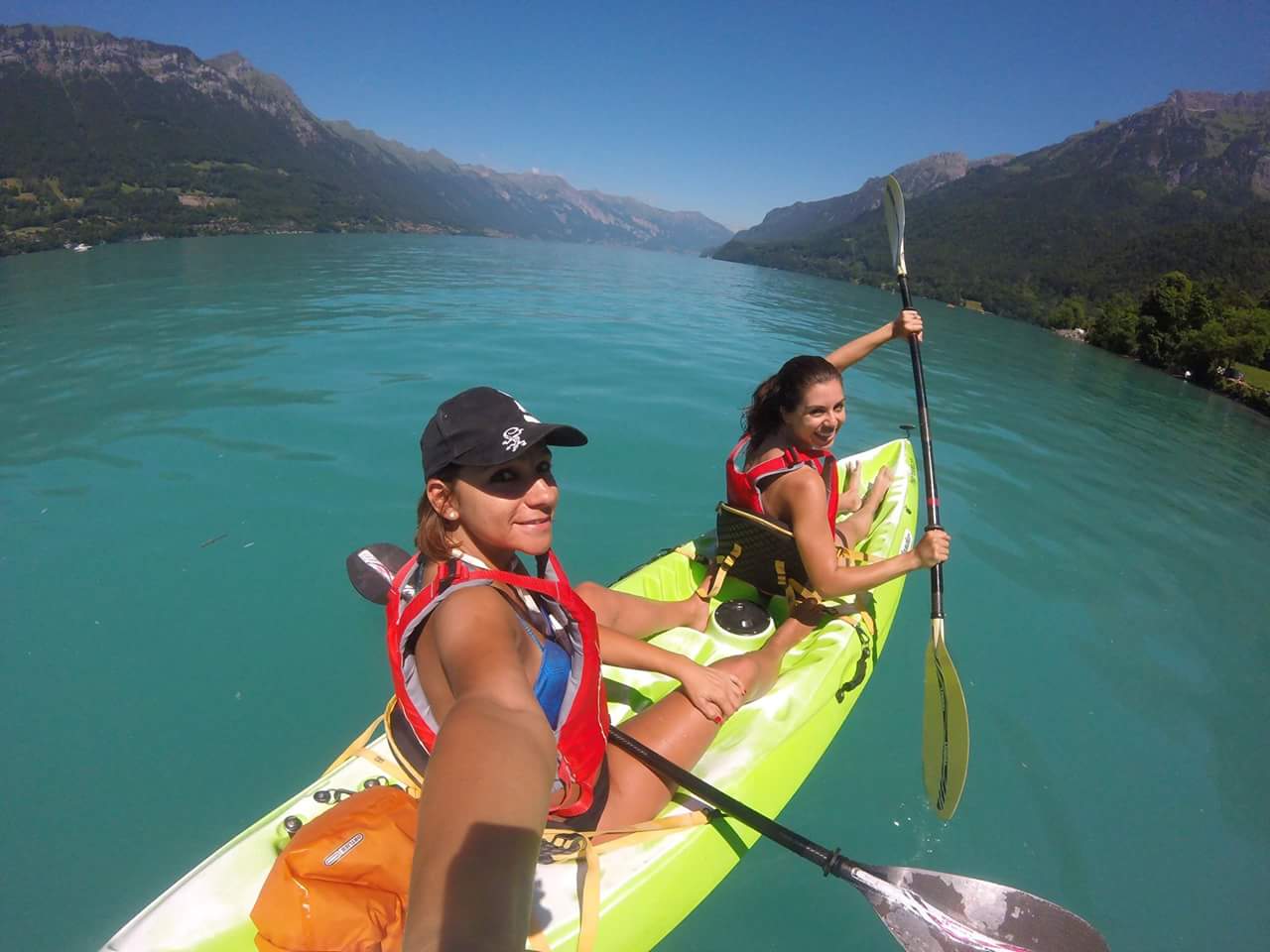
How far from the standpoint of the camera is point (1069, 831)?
3.80 metres

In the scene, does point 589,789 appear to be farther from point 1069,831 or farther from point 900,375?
point 900,375

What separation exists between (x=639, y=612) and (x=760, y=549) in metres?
0.97

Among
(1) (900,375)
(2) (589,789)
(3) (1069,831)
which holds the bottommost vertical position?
(3) (1069,831)

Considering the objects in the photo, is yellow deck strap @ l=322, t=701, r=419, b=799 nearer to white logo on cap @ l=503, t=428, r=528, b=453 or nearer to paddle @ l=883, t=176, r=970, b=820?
white logo on cap @ l=503, t=428, r=528, b=453

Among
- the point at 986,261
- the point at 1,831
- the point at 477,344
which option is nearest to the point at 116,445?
the point at 1,831

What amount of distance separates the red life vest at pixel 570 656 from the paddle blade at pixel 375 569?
2.48 m

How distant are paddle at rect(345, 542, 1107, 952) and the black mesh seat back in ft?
5.61

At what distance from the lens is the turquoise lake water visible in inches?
136

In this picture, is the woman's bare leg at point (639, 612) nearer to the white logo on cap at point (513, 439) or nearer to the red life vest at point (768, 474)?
Result: the red life vest at point (768, 474)

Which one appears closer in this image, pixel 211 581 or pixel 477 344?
pixel 211 581

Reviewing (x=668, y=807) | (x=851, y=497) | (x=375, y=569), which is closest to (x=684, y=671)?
(x=668, y=807)

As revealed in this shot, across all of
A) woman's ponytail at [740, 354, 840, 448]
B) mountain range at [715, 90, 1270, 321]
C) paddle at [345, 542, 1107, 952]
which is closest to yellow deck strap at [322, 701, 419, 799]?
paddle at [345, 542, 1107, 952]

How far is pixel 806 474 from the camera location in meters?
3.66

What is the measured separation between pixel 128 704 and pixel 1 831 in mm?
920
